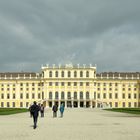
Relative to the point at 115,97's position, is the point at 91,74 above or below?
above

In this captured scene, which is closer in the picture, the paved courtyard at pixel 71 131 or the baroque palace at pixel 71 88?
the paved courtyard at pixel 71 131

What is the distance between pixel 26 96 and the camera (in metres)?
113

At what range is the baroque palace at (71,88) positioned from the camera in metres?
110

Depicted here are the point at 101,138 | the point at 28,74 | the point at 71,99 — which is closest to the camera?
the point at 101,138

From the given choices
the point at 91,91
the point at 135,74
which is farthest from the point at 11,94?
the point at 135,74

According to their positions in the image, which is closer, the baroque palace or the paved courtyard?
the paved courtyard

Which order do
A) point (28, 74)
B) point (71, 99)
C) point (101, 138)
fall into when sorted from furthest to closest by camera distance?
point (28, 74)
point (71, 99)
point (101, 138)

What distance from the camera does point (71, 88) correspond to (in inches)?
4353

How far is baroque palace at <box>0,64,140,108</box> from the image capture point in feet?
360

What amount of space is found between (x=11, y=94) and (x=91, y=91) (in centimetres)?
2428

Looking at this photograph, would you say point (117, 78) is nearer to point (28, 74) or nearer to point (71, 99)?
point (71, 99)

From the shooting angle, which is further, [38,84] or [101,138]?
[38,84]

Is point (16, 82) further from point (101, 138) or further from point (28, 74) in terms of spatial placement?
point (101, 138)

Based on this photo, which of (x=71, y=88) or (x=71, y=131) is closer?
(x=71, y=131)
